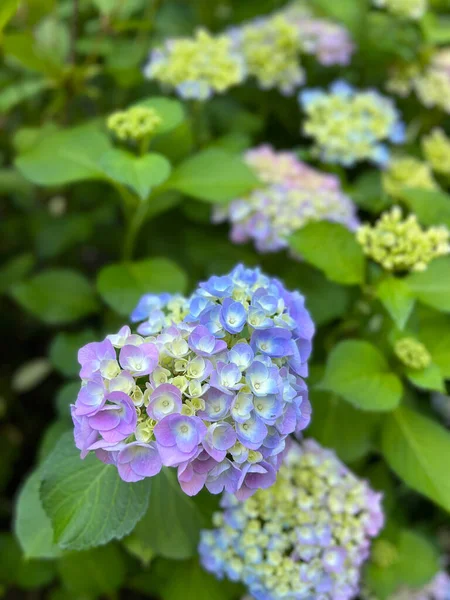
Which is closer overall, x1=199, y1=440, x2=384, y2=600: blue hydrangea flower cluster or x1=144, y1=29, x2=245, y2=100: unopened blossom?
x1=199, y1=440, x2=384, y2=600: blue hydrangea flower cluster

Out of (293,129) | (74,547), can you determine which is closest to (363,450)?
(74,547)

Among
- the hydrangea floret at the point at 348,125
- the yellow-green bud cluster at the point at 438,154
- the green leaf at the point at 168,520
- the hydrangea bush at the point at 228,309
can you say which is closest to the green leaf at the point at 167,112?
the hydrangea bush at the point at 228,309

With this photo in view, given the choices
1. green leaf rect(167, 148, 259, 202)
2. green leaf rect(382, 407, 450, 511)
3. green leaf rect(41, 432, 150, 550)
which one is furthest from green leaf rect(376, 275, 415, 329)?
green leaf rect(41, 432, 150, 550)

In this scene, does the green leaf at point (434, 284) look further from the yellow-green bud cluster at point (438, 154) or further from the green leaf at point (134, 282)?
the yellow-green bud cluster at point (438, 154)

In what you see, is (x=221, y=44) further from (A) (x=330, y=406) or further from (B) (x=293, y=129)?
(A) (x=330, y=406)

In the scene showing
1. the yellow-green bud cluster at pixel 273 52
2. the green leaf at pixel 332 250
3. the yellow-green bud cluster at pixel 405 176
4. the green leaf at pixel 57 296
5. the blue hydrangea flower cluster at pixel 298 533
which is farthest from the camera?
the yellow-green bud cluster at pixel 273 52

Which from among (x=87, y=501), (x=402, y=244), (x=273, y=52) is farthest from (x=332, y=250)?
(x=273, y=52)

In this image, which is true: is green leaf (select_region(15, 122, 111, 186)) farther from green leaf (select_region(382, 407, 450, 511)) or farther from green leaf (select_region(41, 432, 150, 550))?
green leaf (select_region(382, 407, 450, 511))

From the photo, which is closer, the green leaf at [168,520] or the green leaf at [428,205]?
the green leaf at [168,520]
